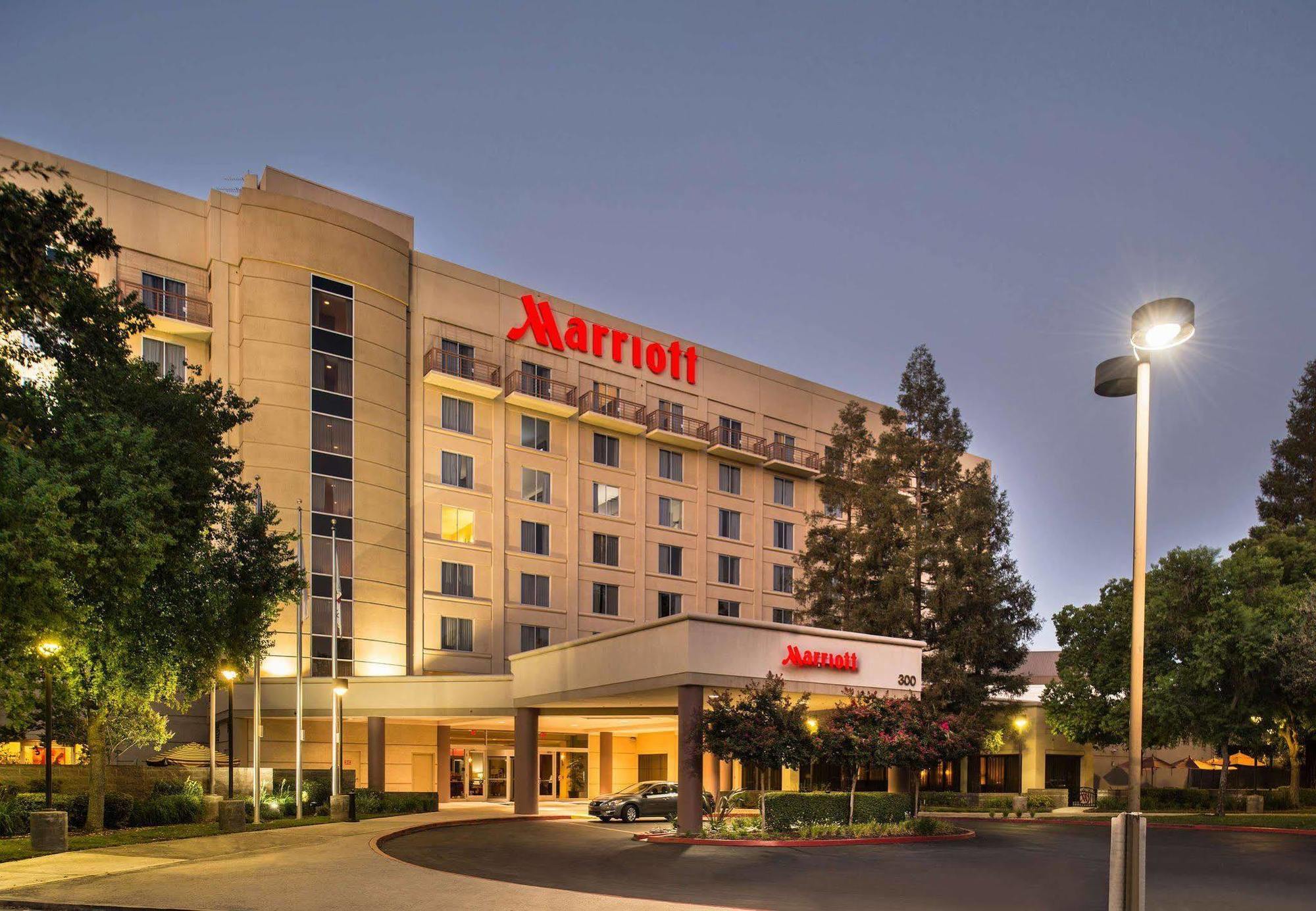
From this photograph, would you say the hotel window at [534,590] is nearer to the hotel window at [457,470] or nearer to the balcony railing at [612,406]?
the hotel window at [457,470]

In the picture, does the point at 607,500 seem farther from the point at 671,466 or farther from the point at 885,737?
the point at 885,737

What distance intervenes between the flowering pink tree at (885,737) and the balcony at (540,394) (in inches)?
1137

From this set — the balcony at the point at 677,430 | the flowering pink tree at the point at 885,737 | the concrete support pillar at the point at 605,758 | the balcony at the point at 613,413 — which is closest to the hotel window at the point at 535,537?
the balcony at the point at 613,413

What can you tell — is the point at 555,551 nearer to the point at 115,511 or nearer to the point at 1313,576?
the point at 1313,576

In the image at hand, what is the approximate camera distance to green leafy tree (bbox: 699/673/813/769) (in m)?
28.3

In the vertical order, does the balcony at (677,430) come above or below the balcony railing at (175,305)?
below

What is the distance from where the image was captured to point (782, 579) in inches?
2672

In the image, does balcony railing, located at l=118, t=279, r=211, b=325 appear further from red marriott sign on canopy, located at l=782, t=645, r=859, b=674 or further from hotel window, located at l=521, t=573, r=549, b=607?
red marriott sign on canopy, located at l=782, t=645, r=859, b=674

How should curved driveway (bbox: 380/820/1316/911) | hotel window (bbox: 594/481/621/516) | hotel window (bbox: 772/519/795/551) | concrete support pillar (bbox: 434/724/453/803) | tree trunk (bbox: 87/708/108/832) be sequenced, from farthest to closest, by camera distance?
1. hotel window (bbox: 772/519/795/551)
2. hotel window (bbox: 594/481/621/516)
3. concrete support pillar (bbox: 434/724/453/803)
4. tree trunk (bbox: 87/708/108/832)
5. curved driveway (bbox: 380/820/1316/911)

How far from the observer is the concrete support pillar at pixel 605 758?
2110 inches

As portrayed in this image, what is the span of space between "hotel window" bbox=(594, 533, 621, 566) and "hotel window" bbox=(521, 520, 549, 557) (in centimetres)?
322

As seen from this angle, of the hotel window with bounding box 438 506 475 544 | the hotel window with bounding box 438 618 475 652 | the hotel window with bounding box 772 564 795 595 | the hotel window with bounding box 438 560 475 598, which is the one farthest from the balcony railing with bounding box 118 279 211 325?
the hotel window with bounding box 772 564 795 595

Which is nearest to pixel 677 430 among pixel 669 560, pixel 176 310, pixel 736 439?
pixel 736 439

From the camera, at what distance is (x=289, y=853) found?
23750 mm
